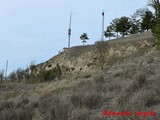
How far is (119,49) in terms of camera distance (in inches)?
2258

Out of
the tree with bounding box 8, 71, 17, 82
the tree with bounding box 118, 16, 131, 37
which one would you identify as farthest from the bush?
the tree with bounding box 118, 16, 131, 37

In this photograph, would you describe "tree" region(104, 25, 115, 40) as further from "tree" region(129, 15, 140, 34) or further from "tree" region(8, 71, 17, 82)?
"tree" region(8, 71, 17, 82)

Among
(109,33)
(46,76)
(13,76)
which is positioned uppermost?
(109,33)

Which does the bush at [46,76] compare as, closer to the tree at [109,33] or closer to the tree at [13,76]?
the tree at [13,76]

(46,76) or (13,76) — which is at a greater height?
(13,76)

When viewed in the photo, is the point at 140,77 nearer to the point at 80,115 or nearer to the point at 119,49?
the point at 80,115

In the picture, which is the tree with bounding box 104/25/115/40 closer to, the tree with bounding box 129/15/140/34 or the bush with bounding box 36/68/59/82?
the tree with bounding box 129/15/140/34

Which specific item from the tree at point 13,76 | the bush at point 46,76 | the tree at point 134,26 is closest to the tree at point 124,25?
the tree at point 134,26

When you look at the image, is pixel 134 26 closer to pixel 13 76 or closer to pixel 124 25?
pixel 124 25

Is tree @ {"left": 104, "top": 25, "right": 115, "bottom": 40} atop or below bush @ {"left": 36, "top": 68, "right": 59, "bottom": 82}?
atop

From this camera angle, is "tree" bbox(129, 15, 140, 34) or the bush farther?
"tree" bbox(129, 15, 140, 34)

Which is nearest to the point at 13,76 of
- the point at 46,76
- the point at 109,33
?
the point at 46,76

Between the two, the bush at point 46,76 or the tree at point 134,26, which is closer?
the bush at point 46,76

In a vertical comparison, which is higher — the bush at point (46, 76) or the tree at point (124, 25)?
the tree at point (124, 25)
